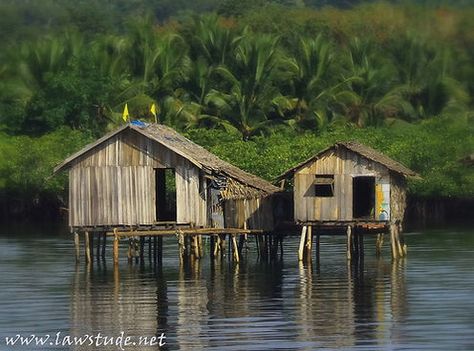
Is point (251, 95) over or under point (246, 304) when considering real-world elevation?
over

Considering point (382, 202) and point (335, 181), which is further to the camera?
point (382, 202)

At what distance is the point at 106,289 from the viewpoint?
49.2 m

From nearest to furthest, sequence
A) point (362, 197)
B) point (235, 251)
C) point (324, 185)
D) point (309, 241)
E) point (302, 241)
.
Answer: point (302, 241), point (309, 241), point (324, 185), point (235, 251), point (362, 197)

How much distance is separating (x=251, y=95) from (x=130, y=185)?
33376mm

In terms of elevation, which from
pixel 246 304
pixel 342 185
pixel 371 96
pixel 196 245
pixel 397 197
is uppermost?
pixel 371 96

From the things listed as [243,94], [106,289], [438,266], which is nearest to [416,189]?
[243,94]

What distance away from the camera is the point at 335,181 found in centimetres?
5594

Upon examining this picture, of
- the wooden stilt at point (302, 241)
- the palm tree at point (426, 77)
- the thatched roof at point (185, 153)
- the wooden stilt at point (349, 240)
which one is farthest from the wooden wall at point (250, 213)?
the palm tree at point (426, 77)

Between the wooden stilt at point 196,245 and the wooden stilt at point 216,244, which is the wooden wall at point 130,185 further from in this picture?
the wooden stilt at point 216,244

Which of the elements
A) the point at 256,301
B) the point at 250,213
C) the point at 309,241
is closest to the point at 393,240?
the point at 309,241

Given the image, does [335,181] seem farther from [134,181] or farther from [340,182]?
[134,181]

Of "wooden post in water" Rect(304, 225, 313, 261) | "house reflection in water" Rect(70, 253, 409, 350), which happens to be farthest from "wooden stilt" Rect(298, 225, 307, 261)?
"house reflection in water" Rect(70, 253, 409, 350)

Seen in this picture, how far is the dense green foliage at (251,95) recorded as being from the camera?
8500 cm

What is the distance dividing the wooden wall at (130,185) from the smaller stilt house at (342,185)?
3637mm
